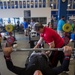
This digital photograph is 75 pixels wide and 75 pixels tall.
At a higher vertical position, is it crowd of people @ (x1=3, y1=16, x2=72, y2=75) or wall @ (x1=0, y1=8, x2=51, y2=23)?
wall @ (x1=0, y1=8, x2=51, y2=23)

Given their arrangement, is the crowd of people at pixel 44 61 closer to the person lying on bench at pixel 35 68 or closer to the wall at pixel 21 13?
the person lying on bench at pixel 35 68

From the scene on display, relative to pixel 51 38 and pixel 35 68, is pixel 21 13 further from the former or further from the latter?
Answer: pixel 35 68

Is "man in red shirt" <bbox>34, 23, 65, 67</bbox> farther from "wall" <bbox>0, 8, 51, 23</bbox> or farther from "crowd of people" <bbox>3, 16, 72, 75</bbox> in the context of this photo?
"wall" <bbox>0, 8, 51, 23</bbox>

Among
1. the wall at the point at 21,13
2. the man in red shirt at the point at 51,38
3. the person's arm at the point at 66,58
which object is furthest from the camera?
the wall at the point at 21,13

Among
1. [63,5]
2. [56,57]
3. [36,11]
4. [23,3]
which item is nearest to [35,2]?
[23,3]

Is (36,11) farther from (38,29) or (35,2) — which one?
(38,29)

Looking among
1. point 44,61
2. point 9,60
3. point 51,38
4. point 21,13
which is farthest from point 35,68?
point 21,13

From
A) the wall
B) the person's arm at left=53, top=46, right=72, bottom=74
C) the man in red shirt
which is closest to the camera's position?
the person's arm at left=53, top=46, right=72, bottom=74

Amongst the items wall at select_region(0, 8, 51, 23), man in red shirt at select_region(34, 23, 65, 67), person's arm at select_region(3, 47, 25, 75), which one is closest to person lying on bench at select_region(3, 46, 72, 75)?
person's arm at select_region(3, 47, 25, 75)

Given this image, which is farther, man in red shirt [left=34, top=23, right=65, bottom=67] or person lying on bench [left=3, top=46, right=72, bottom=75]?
man in red shirt [left=34, top=23, right=65, bottom=67]

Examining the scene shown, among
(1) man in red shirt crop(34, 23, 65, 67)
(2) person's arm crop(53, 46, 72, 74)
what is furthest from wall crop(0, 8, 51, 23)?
(2) person's arm crop(53, 46, 72, 74)

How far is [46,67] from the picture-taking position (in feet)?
7.98

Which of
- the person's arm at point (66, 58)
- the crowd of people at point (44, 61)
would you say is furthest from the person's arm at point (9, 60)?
the person's arm at point (66, 58)

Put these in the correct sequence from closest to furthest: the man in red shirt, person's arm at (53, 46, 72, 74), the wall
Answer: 1. person's arm at (53, 46, 72, 74)
2. the man in red shirt
3. the wall
